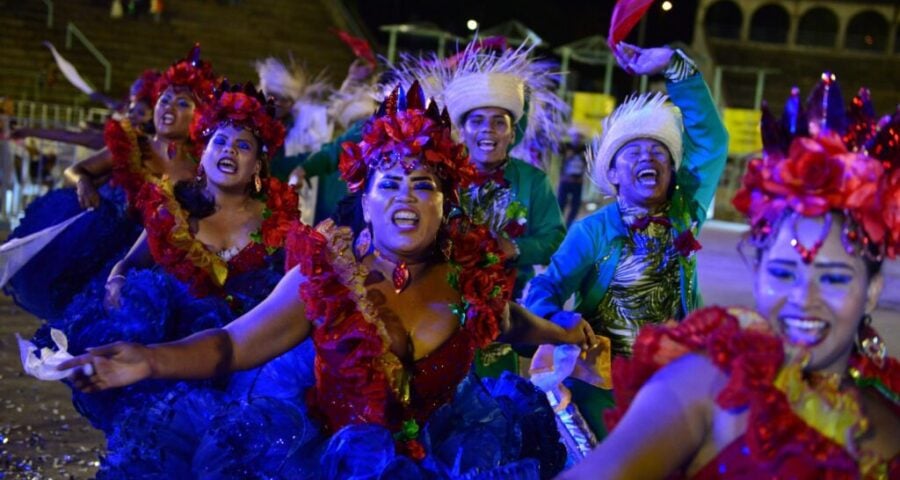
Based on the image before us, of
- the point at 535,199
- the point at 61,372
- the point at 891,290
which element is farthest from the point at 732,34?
the point at 61,372

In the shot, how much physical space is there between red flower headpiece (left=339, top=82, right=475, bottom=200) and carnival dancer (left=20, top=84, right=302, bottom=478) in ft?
4.66

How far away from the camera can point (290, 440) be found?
3.39 metres

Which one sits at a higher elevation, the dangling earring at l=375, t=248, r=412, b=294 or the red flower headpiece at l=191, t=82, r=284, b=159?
the red flower headpiece at l=191, t=82, r=284, b=159

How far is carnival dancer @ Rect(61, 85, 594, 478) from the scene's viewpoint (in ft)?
10.9

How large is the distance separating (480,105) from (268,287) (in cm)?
141

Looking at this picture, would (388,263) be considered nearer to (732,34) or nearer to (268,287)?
(268,287)

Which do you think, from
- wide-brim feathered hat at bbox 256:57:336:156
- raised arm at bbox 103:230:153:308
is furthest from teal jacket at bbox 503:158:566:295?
wide-brim feathered hat at bbox 256:57:336:156

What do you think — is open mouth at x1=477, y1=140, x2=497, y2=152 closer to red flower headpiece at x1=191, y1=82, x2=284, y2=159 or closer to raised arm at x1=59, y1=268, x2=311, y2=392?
red flower headpiece at x1=191, y1=82, x2=284, y2=159

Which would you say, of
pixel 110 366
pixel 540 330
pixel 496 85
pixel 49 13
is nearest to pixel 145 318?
pixel 540 330

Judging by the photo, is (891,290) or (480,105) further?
(891,290)

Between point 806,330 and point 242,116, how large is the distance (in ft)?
11.6

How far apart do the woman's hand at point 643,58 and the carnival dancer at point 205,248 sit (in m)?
1.63

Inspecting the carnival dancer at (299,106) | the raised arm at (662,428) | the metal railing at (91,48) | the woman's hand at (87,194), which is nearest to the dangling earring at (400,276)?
the raised arm at (662,428)

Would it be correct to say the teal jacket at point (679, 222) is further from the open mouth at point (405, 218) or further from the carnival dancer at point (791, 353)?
the carnival dancer at point (791, 353)
